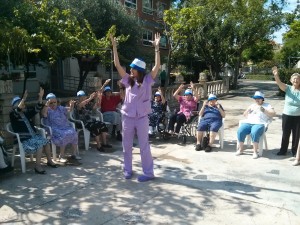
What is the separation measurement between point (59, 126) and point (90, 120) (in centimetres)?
95

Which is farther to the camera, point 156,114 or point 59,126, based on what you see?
point 156,114

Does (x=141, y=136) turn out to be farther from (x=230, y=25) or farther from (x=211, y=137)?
(x=230, y=25)

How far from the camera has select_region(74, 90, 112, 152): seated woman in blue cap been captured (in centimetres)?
696

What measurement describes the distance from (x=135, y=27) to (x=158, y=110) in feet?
37.4

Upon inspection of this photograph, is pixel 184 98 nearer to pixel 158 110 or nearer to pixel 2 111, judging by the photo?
pixel 158 110

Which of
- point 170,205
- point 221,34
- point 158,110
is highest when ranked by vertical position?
point 221,34

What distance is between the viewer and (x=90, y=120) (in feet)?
23.6

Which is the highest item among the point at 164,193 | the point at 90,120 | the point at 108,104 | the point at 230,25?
the point at 230,25

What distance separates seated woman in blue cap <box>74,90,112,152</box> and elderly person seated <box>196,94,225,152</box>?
1962mm

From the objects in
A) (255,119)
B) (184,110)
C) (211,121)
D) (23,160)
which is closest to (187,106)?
(184,110)

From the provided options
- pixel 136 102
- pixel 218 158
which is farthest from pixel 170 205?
pixel 218 158

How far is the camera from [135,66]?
495 centimetres

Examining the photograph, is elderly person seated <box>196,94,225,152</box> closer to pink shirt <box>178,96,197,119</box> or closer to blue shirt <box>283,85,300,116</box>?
pink shirt <box>178,96,197,119</box>

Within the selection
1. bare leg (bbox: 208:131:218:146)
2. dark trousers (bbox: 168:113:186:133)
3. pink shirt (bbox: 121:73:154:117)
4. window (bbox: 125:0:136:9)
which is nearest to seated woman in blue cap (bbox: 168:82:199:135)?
dark trousers (bbox: 168:113:186:133)
